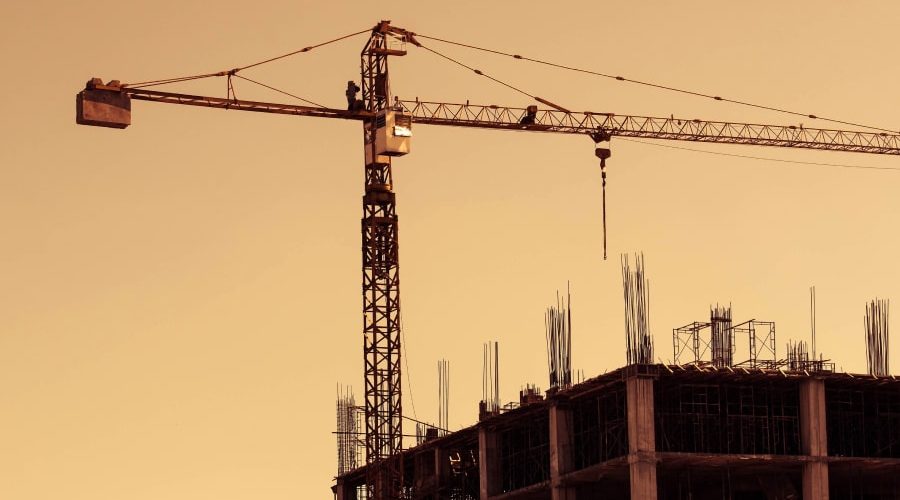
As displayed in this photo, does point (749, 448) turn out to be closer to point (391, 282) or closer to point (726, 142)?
point (391, 282)

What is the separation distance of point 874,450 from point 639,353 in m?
12.3

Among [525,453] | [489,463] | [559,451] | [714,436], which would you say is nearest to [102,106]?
[489,463]

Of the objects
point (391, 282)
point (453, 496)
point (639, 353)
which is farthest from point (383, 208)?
point (639, 353)

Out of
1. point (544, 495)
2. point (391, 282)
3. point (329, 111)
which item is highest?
point (329, 111)

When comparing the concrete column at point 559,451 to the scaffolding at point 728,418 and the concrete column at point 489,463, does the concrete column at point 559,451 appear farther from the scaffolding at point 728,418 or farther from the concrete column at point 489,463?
the concrete column at point 489,463

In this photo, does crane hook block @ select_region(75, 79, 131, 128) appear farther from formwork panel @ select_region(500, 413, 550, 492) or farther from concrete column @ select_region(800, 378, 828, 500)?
concrete column @ select_region(800, 378, 828, 500)

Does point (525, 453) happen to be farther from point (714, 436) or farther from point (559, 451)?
point (714, 436)

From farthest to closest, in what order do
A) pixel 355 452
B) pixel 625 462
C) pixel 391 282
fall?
1. pixel 355 452
2. pixel 391 282
3. pixel 625 462

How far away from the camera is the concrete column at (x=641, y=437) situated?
9119 centimetres

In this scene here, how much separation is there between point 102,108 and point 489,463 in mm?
26281

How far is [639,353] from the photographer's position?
94.0 m

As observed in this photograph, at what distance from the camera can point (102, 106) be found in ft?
363

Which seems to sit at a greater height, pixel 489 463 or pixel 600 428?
pixel 600 428

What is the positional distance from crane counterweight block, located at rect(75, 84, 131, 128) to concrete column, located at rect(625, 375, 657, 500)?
32.6 metres
